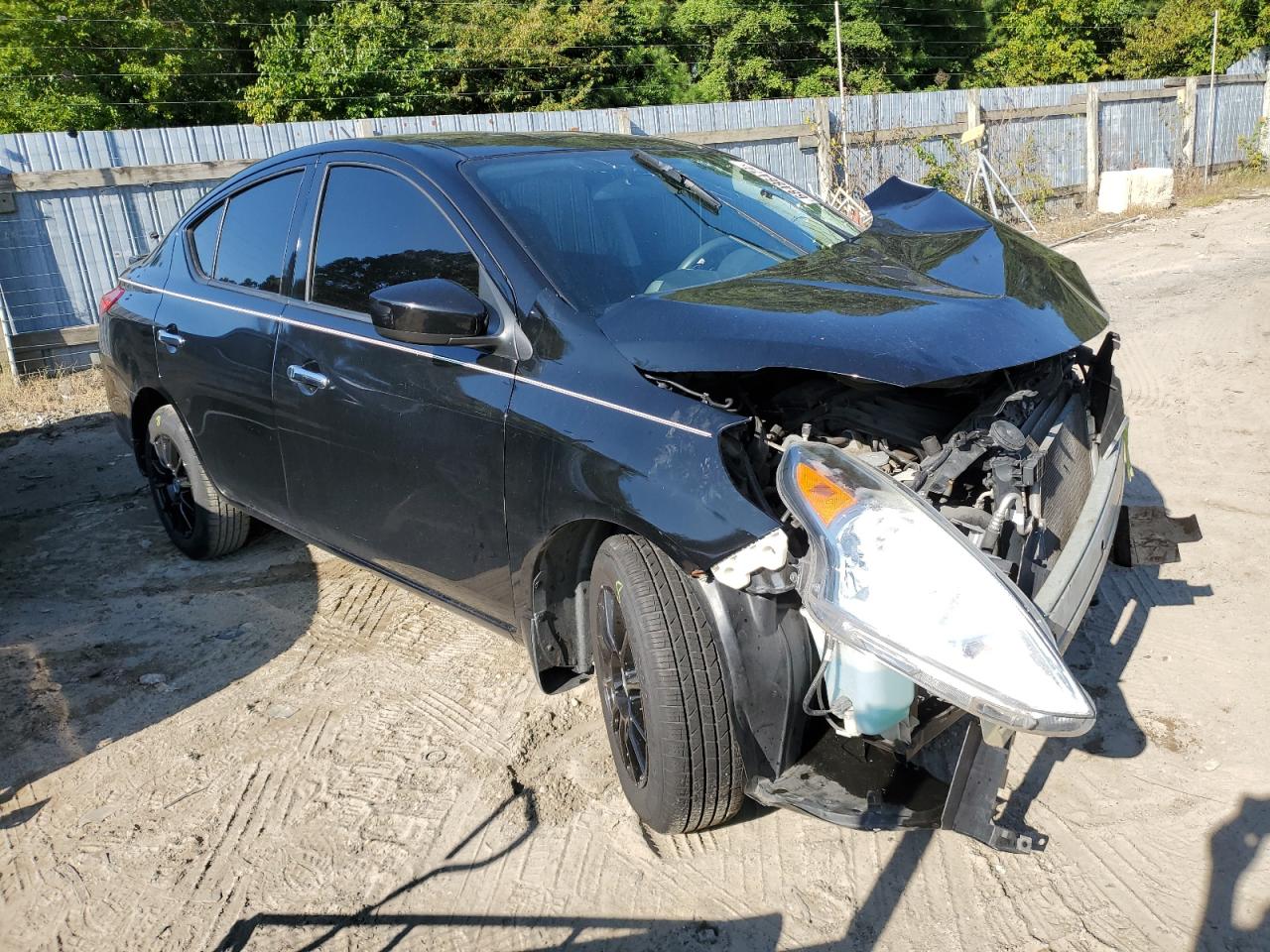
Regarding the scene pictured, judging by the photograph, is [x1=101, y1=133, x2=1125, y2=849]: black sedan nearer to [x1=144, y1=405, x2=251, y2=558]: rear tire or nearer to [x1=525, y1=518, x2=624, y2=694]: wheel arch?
[x1=525, y1=518, x2=624, y2=694]: wheel arch

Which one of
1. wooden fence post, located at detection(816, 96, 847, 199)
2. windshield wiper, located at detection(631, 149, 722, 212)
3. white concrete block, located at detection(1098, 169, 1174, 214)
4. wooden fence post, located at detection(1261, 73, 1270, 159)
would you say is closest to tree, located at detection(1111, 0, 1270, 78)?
wooden fence post, located at detection(1261, 73, 1270, 159)

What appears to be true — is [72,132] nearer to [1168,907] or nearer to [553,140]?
[553,140]

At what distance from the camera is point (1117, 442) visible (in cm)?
313

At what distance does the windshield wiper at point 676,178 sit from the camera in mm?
3508

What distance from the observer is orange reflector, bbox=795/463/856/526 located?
85.9 inches

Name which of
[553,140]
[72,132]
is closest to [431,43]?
[72,132]

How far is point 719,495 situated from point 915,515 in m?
0.43

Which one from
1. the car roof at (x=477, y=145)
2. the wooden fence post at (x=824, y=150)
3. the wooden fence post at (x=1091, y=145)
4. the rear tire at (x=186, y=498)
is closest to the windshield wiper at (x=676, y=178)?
the car roof at (x=477, y=145)

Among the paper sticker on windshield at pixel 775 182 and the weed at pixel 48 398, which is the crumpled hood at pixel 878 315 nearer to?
the paper sticker on windshield at pixel 775 182

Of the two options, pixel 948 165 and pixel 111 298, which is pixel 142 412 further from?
pixel 948 165

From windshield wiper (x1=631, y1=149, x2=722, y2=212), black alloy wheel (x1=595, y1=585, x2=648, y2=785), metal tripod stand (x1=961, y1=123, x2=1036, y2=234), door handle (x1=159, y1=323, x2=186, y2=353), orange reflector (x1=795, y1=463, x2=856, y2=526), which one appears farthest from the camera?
metal tripod stand (x1=961, y1=123, x2=1036, y2=234)

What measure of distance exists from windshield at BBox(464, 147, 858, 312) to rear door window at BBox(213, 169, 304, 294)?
956mm

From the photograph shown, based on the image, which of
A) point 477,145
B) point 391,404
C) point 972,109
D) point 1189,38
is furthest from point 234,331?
point 1189,38

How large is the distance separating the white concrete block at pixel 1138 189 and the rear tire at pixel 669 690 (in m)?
14.6
